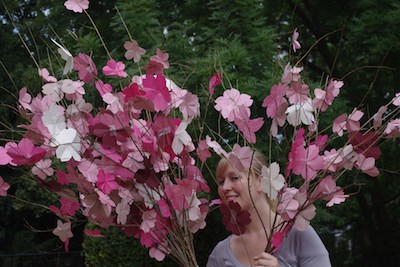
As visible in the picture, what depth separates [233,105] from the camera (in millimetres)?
1694

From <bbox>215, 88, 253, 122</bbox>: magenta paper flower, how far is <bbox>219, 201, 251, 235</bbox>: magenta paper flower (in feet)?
0.89

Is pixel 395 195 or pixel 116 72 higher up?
pixel 116 72

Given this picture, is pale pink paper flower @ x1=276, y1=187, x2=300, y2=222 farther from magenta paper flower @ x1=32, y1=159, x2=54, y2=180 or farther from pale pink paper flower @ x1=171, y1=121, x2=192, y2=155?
magenta paper flower @ x1=32, y1=159, x2=54, y2=180

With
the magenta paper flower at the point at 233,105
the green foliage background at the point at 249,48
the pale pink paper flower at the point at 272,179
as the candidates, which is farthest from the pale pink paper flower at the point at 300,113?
the green foliage background at the point at 249,48

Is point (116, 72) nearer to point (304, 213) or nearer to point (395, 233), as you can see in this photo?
point (304, 213)

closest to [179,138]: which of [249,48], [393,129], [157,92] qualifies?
[157,92]

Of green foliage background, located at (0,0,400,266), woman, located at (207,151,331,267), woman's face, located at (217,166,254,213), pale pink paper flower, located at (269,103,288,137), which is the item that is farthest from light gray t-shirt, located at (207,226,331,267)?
green foliage background, located at (0,0,400,266)

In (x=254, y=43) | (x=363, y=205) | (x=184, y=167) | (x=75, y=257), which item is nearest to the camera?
(x=184, y=167)

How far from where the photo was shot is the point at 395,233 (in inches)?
328

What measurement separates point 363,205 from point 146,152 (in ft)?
20.5

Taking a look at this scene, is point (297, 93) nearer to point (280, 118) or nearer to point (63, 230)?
point (280, 118)

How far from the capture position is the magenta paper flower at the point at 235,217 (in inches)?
70.5

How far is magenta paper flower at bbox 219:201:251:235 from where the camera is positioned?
179cm

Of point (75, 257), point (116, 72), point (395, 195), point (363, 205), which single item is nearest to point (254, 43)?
point (116, 72)
